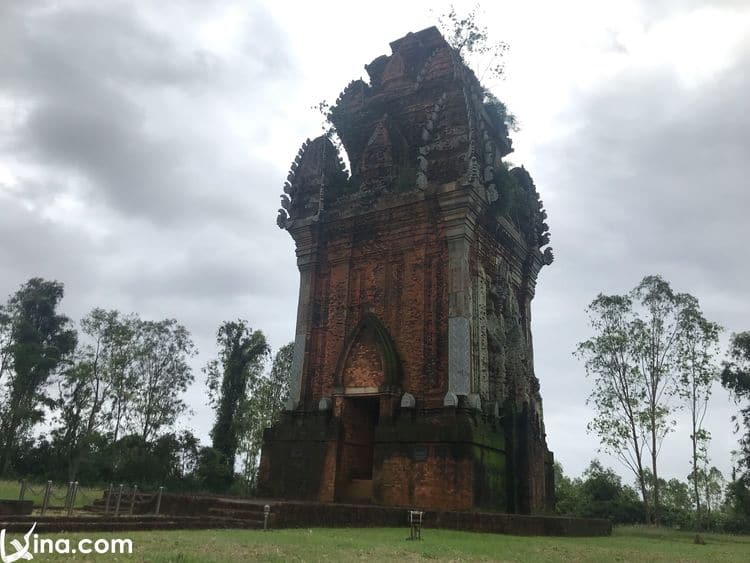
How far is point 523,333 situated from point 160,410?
21.8 m

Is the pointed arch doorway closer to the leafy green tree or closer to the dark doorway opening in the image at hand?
the dark doorway opening

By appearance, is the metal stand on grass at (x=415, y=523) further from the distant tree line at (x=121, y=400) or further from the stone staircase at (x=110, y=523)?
the distant tree line at (x=121, y=400)

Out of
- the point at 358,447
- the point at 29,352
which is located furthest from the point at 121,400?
the point at 358,447

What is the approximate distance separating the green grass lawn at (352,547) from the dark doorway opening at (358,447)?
3.80 m

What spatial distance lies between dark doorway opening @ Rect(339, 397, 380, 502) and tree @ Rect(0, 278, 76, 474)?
805 inches

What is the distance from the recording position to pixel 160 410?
31688mm

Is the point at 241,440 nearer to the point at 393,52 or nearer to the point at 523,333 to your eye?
the point at 523,333

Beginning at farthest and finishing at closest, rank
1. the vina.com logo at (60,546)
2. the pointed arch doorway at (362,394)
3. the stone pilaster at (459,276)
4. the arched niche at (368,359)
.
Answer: the arched niche at (368,359) → the pointed arch doorway at (362,394) → the stone pilaster at (459,276) → the vina.com logo at (60,546)

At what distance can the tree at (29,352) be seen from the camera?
28.1m

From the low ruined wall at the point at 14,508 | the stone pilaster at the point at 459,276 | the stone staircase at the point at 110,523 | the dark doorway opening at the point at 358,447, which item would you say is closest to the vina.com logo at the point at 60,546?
the stone staircase at the point at 110,523

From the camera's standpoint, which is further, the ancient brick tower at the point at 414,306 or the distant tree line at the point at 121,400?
the distant tree line at the point at 121,400

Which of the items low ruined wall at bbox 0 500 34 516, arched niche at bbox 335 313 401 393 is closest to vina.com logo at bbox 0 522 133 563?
low ruined wall at bbox 0 500 34 516

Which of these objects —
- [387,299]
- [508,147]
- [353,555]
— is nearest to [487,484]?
[387,299]

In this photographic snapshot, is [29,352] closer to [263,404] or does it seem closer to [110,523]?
[263,404]
